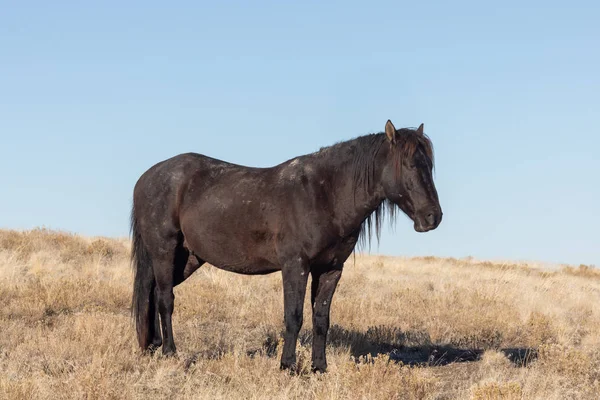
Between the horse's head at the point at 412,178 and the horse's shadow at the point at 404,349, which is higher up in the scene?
the horse's head at the point at 412,178

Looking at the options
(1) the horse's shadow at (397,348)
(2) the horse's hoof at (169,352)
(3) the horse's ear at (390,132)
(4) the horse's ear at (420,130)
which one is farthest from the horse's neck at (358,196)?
(2) the horse's hoof at (169,352)

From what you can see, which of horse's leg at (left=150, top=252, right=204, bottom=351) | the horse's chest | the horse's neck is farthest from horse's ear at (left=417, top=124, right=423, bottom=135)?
horse's leg at (left=150, top=252, right=204, bottom=351)

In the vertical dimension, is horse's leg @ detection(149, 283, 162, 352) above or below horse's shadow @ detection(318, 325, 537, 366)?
above

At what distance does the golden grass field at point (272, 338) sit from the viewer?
220 inches

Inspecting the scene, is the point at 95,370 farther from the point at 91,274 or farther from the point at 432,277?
the point at 432,277

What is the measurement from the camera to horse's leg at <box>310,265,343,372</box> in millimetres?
6723

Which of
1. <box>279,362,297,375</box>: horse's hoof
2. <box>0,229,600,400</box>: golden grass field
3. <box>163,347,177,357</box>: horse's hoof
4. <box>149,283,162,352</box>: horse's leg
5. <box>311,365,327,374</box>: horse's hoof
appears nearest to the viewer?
<box>0,229,600,400</box>: golden grass field

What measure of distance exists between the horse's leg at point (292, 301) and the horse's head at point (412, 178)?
3.86ft

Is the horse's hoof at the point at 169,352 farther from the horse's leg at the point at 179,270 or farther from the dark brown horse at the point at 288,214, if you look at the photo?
the horse's leg at the point at 179,270

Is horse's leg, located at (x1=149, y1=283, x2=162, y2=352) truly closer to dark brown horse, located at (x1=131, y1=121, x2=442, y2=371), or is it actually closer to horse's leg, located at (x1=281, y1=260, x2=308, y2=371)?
dark brown horse, located at (x1=131, y1=121, x2=442, y2=371)

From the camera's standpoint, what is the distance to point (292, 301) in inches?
252

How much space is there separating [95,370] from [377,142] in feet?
11.4

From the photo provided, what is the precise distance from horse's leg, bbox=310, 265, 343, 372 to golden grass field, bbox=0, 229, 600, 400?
0.13 meters

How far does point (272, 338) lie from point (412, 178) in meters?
3.57
